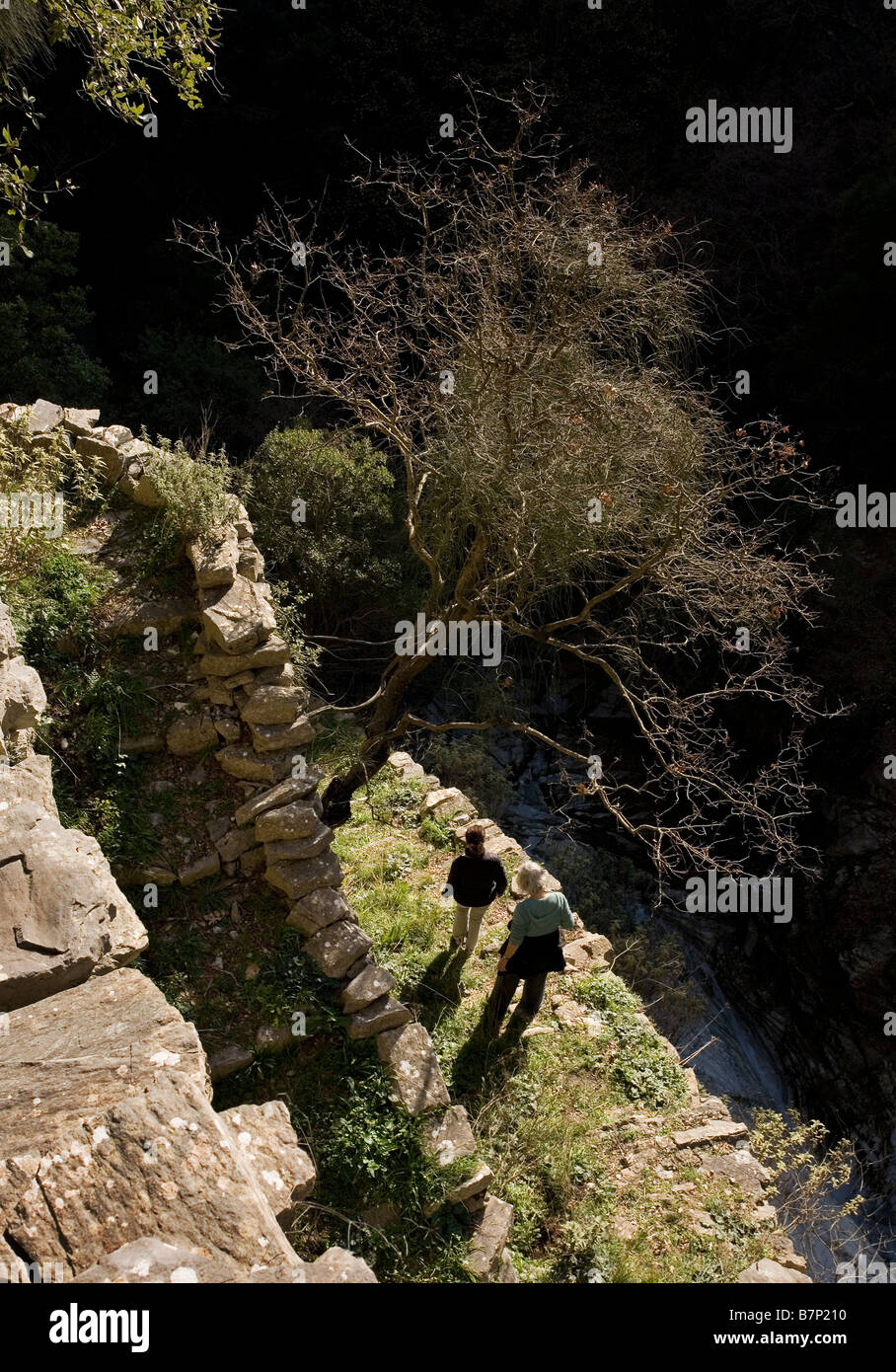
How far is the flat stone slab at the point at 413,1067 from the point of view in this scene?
4828 mm

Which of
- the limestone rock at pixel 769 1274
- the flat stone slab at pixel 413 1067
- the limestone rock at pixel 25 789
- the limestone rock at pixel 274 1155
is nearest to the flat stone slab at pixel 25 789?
the limestone rock at pixel 25 789

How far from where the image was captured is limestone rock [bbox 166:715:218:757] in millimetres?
5973

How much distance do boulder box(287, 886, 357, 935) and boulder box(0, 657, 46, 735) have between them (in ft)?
6.01

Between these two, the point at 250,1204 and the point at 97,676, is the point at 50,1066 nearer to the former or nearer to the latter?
the point at 250,1204

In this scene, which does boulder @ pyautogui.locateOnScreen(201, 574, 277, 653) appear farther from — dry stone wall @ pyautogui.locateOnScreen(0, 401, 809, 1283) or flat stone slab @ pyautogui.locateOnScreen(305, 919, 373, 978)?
flat stone slab @ pyautogui.locateOnScreen(305, 919, 373, 978)

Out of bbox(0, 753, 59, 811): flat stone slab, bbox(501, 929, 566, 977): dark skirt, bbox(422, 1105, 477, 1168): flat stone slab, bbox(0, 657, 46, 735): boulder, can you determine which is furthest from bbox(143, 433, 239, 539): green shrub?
bbox(422, 1105, 477, 1168): flat stone slab

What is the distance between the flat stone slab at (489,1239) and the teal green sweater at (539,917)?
4.54 feet

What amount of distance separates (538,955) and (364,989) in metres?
1.10

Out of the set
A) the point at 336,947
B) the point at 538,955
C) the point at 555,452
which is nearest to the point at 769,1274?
the point at 538,955

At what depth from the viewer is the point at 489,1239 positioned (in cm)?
456

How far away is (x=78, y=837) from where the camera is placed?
409cm

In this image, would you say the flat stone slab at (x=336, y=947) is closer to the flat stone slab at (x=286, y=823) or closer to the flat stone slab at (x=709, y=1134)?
the flat stone slab at (x=286, y=823)

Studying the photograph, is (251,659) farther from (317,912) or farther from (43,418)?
(43,418)
